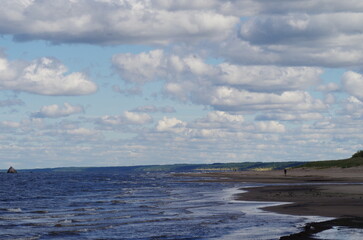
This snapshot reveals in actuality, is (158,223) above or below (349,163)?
below

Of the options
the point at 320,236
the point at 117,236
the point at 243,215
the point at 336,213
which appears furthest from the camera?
the point at 243,215

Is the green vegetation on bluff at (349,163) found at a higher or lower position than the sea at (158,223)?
higher

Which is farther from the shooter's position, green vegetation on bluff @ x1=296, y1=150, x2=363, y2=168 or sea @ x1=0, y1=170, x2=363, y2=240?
green vegetation on bluff @ x1=296, y1=150, x2=363, y2=168

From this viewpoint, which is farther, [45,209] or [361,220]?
[45,209]

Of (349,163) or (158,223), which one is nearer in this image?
(158,223)

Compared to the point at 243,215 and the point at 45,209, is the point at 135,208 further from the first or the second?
the point at 243,215

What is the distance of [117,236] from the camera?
30.1 metres

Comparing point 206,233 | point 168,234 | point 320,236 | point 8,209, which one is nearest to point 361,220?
point 320,236

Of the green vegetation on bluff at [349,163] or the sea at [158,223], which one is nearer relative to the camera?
the sea at [158,223]

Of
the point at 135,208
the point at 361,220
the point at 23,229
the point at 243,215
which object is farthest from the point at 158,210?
the point at 361,220

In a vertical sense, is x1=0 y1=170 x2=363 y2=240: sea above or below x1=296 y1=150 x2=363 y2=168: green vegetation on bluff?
below

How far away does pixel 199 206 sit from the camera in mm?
47500

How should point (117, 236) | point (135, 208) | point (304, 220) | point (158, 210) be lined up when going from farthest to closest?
point (135, 208) → point (158, 210) → point (304, 220) → point (117, 236)

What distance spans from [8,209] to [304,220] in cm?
2785
